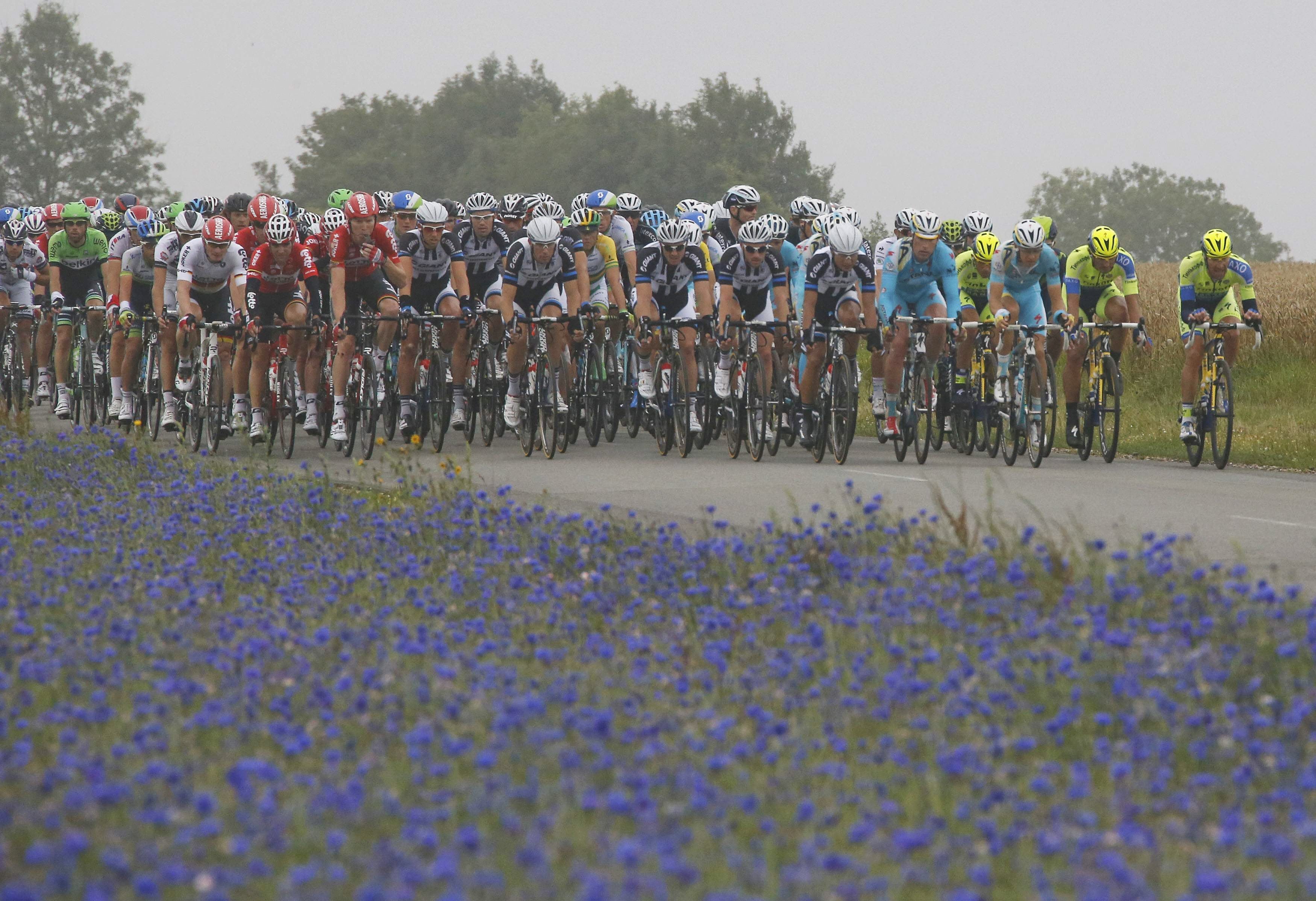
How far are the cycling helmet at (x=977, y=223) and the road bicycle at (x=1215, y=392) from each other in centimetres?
252

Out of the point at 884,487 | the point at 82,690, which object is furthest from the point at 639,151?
the point at 82,690

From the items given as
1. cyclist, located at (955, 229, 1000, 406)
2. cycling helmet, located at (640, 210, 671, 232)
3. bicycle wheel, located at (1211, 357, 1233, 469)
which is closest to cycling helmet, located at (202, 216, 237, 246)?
cycling helmet, located at (640, 210, 671, 232)

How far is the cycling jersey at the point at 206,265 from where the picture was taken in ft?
54.6

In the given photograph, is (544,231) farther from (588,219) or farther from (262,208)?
(262,208)

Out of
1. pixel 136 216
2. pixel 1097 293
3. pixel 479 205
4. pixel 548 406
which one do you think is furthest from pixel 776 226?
Answer: pixel 136 216

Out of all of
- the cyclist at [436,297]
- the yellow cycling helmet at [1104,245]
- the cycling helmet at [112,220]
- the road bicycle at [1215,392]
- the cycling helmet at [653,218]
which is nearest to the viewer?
the road bicycle at [1215,392]

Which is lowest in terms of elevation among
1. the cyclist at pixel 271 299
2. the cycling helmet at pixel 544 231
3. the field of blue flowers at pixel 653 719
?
the field of blue flowers at pixel 653 719

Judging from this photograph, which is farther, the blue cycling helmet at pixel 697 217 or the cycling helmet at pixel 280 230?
the blue cycling helmet at pixel 697 217

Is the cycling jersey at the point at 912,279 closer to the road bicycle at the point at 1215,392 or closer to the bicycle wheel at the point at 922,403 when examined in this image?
the bicycle wheel at the point at 922,403

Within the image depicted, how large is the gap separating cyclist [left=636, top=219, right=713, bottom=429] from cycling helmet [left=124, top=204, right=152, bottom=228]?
16.7ft

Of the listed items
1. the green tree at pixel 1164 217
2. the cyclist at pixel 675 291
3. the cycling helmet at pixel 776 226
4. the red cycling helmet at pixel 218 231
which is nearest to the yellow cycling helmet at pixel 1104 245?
the cycling helmet at pixel 776 226

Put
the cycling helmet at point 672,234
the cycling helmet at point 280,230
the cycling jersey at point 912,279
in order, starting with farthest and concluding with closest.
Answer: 1. the cycling helmet at point 672,234
2. the cycling jersey at point 912,279
3. the cycling helmet at point 280,230

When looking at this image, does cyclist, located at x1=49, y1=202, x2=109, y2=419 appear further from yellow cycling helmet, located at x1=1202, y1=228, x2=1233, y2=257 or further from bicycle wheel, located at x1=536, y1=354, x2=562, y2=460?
yellow cycling helmet, located at x1=1202, y1=228, x2=1233, y2=257

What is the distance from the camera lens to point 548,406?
16.5m
